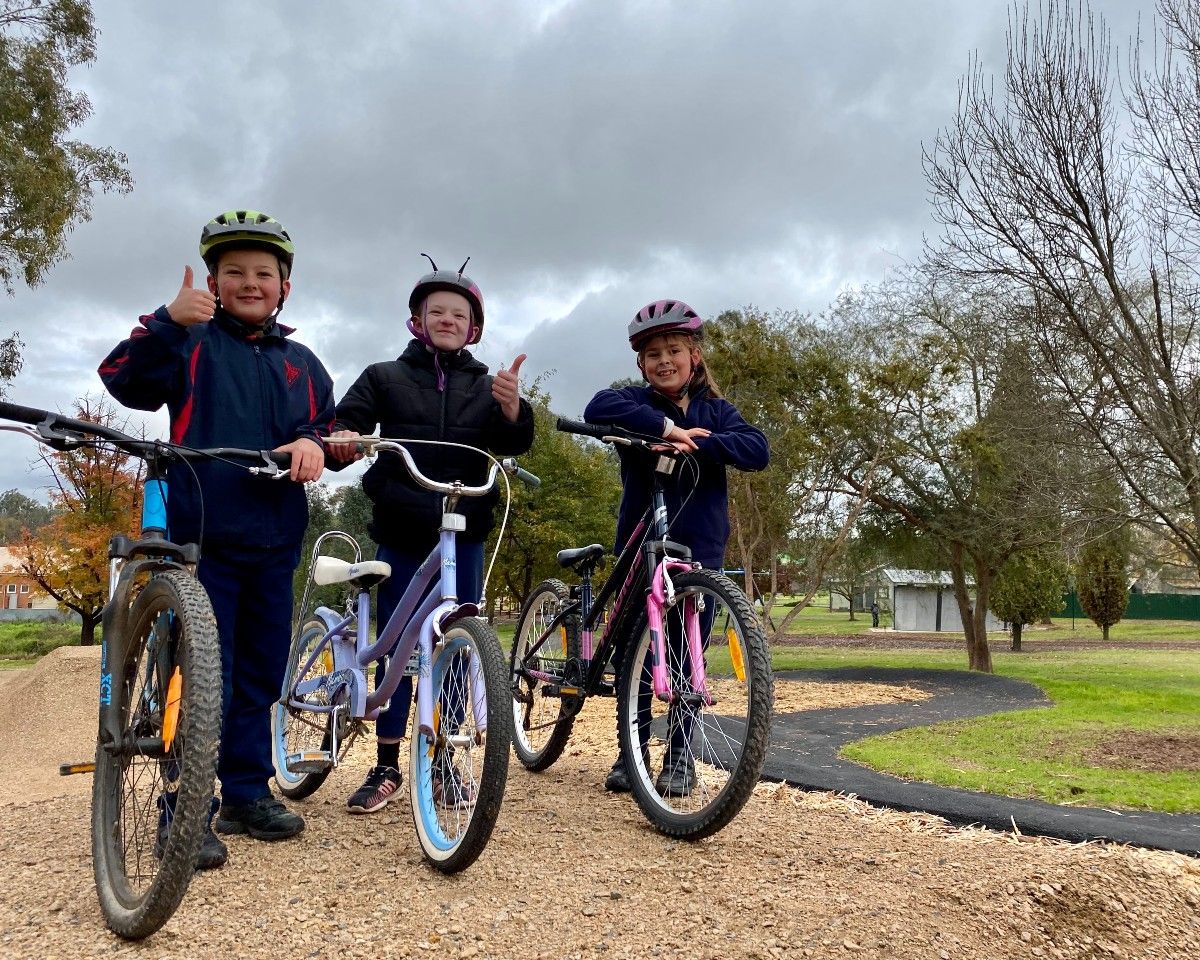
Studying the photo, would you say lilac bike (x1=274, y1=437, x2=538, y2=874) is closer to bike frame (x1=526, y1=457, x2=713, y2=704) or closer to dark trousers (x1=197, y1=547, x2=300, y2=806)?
dark trousers (x1=197, y1=547, x2=300, y2=806)

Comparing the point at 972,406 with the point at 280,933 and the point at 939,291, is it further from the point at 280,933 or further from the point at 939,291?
the point at 280,933

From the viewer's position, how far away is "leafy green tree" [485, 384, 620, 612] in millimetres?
23234

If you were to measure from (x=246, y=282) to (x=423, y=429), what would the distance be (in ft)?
2.94

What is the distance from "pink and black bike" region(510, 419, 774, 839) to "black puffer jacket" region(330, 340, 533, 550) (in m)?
0.44

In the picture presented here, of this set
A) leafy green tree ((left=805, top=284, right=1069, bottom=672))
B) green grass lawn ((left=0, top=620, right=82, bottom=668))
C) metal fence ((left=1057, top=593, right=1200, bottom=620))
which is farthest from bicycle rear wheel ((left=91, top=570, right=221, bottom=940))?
metal fence ((left=1057, top=593, right=1200, bottom=620))

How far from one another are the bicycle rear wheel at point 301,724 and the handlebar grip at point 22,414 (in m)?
1.55

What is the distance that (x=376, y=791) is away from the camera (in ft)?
12.9

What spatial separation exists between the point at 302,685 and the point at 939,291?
1388cm

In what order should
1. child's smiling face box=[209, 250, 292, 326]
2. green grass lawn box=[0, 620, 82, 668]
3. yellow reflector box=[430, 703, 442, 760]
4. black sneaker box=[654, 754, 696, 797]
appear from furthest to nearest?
1. green grass lawn box=[0, 620, 82, 668]
2. black sneaker box=[654, 754, 696, 797]
3. child's smiling face box=[209, 250, 292, 326]
4. yellow reflector box=[430, 703, 442, 760]

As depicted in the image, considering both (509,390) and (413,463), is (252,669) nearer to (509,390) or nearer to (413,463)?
(413,463)

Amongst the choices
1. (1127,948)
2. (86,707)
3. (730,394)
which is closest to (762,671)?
(1127,948)

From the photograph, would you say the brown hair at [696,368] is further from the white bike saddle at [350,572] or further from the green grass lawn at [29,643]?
the green grass lawn at [29,643]

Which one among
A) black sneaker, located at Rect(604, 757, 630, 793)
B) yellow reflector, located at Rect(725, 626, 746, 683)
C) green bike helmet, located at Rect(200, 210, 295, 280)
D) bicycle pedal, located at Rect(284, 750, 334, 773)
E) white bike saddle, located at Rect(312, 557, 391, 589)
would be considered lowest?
black sneaker, located at Rect(604, 757, 630, 793)

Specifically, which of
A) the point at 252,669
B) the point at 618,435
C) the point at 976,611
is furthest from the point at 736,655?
the point at 976,611
